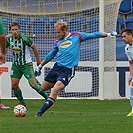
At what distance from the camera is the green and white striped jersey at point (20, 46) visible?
16.0 meters

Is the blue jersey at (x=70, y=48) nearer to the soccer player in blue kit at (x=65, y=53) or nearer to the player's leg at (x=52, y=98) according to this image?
the soccer player in blue kit at (x=65, y=53)

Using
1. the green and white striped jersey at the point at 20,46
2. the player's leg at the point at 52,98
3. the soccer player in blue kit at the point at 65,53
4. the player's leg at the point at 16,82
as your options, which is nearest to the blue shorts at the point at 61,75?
the soccer player in blue kit at the point at 65,53

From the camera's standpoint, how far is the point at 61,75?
12703 mm

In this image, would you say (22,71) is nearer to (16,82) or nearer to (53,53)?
(16,82)

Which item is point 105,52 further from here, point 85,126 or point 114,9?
point 85,126

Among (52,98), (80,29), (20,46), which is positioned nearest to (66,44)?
(52,98)

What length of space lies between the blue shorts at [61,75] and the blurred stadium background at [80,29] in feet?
27.9

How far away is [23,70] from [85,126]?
235 inches

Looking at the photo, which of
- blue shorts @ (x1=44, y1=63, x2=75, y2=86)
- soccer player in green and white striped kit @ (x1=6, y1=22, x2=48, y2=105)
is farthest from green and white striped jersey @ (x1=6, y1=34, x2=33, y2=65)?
blue shorts @ (x1=44, y1=63, x2=75, y2=86)

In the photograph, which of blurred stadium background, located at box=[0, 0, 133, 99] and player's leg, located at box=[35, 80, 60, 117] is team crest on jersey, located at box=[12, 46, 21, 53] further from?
blurred stadium background, located at box=[0, 0, 133, 99]

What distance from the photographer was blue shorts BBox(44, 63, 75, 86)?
1263 centimetres

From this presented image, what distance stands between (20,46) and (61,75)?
3575 mm

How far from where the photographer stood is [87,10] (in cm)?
2152

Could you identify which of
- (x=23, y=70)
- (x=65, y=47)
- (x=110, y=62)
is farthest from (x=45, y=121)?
(x=110, y=62)
